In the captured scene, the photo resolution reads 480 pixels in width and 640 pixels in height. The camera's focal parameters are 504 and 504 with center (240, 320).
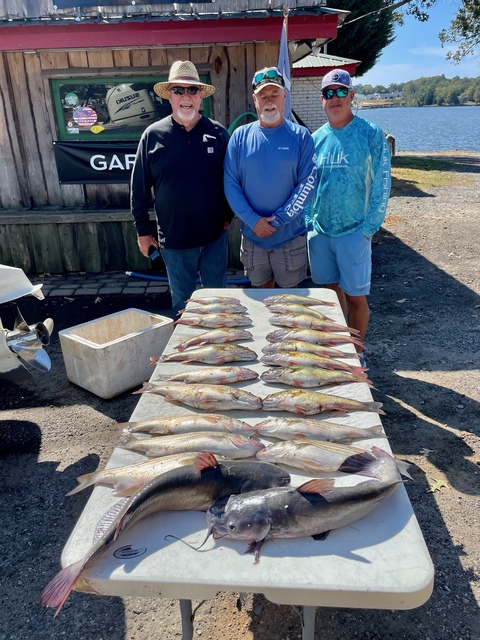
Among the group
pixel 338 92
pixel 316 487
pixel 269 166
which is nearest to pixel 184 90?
pixel 269 166

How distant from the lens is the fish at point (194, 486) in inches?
70.3

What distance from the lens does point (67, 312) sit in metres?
6.74

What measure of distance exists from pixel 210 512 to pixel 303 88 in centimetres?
1928

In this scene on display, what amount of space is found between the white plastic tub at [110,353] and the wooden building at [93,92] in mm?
3278

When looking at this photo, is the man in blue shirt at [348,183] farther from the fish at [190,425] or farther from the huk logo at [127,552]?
the huk logo at [127,552]

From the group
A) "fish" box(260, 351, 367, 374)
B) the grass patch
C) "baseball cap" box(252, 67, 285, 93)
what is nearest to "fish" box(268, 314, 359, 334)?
"fish" box(260, 351, 367, 374)

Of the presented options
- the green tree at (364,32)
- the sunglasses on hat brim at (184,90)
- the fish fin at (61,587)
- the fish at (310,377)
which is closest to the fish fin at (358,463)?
the fish at (310,377)

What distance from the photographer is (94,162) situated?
25.0 ft

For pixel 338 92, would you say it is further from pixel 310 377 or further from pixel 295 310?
pixel 310 377

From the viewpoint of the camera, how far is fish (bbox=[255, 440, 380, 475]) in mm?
2072

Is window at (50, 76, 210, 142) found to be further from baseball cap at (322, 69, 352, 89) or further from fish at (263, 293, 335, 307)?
fish at (263, 293, 335, 307)

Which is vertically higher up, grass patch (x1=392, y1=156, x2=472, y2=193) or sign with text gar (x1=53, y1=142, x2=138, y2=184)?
sign with text gar (x1=53, y1=142, x2=138, y2=184)

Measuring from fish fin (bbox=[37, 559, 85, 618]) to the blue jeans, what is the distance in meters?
3.36

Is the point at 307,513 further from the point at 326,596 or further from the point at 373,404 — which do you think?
the point at 373,404
